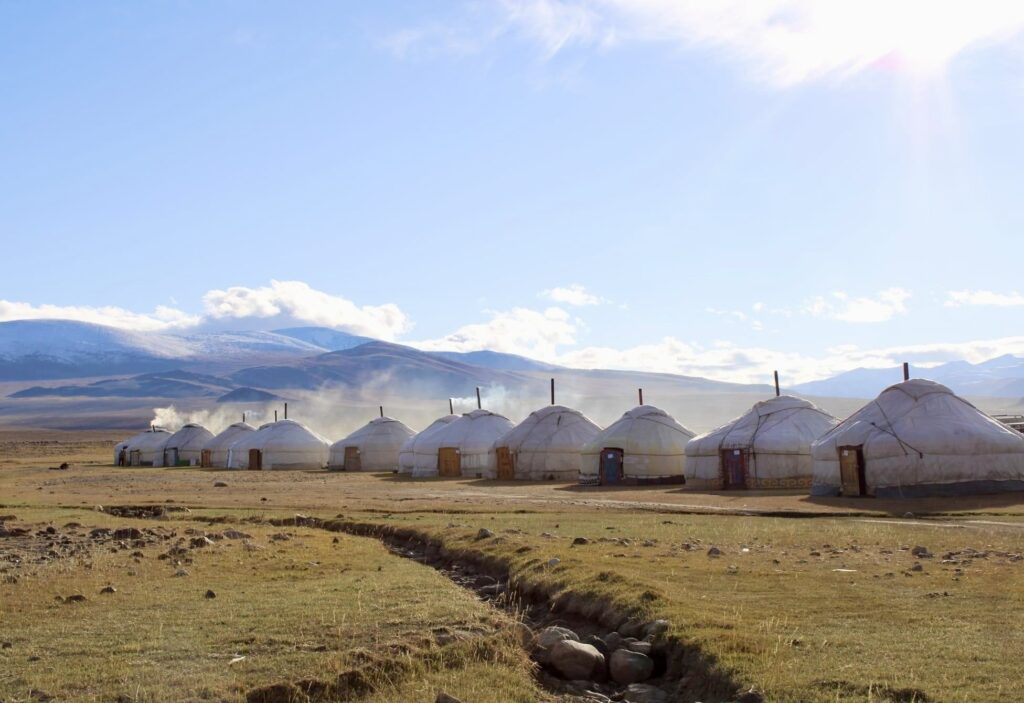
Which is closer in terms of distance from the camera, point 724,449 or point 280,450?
point 724,449

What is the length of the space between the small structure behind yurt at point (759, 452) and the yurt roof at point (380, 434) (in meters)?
25.7

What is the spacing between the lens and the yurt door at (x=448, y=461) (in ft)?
160

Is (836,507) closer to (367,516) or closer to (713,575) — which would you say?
(367,516)

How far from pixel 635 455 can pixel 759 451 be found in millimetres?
6083

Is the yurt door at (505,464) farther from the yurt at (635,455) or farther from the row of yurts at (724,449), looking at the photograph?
the yurt at (635,455)

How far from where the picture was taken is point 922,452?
28562mm

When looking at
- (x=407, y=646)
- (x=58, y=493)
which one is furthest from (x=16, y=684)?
(x=58, y=493)

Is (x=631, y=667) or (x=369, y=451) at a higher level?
(x=369, y=451)

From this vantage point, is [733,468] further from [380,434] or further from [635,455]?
[380,434]

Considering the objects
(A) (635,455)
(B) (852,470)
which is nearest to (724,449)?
(A) (635,455)

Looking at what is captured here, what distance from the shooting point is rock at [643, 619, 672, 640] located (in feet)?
31.9

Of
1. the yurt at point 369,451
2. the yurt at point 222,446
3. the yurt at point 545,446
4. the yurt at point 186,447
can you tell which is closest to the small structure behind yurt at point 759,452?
the yurt at point 545,446

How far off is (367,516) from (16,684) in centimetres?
1566

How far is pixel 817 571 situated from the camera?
1305cm
